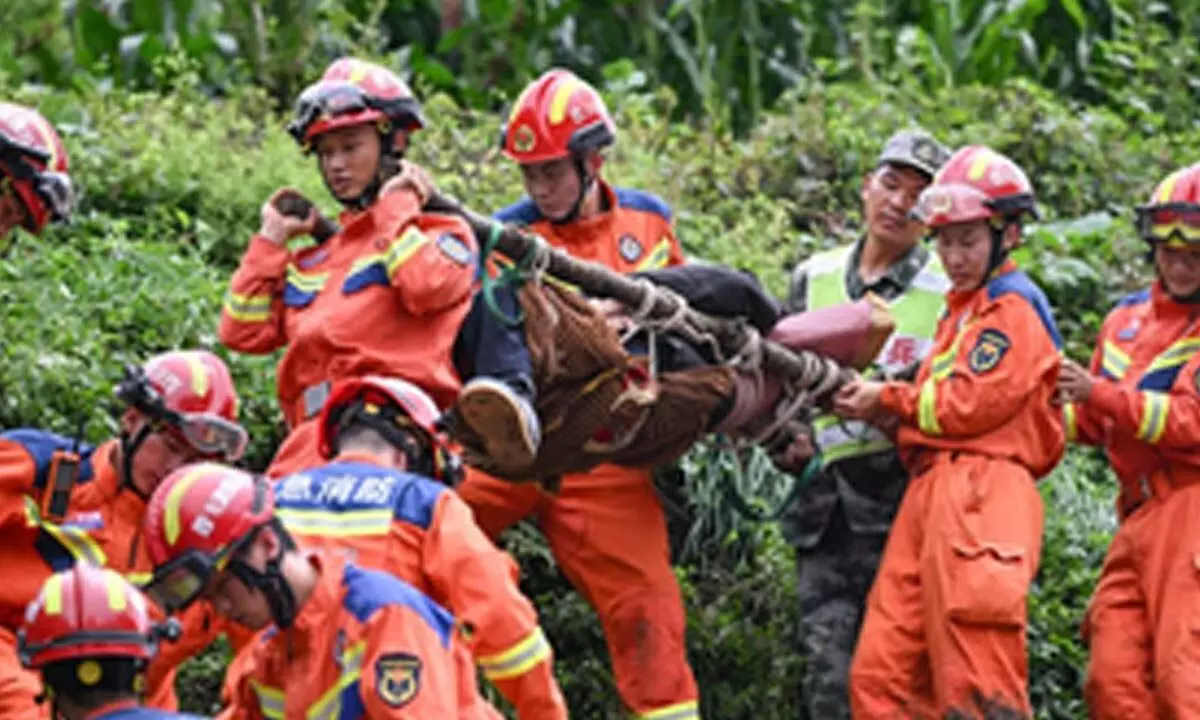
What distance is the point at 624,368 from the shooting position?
33.2ft

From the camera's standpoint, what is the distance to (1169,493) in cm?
1055

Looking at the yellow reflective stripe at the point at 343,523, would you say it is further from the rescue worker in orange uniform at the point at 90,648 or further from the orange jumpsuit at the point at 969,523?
the orange jumpsuit at the point at 969,523

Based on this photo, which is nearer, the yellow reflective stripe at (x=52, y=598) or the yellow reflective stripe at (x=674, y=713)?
the yellow reflective stripe at (x=52, y=598)

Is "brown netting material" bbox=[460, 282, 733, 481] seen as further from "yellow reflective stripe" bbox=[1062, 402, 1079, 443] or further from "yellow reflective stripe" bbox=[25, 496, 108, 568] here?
"yellow reflective stripe" bbox=[25, 496, 108, 568]

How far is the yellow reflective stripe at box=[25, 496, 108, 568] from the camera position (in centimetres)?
882

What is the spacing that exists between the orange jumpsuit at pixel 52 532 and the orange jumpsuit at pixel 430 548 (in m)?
0.93

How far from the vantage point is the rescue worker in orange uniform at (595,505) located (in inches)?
413

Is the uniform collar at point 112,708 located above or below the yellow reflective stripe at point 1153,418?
above

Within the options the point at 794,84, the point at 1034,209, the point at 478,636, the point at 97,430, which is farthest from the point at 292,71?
the point at 478,636

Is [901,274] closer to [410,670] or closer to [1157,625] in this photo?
[1157,625]

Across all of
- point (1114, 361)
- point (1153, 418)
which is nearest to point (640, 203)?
point (1114, 361)

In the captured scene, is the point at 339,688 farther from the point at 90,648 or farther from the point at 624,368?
the point at 624,368

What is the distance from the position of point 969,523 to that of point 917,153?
63.2 inches

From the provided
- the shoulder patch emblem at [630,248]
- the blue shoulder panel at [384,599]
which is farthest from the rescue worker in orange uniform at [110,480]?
the shoulder patch emblem at [630,248]
